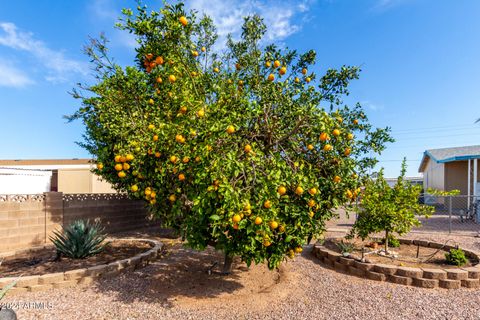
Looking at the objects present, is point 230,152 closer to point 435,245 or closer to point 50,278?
point 50,278

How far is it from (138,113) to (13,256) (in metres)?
4.64

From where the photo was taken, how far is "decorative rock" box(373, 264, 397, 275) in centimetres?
530

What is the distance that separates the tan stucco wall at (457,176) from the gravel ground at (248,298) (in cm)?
1580

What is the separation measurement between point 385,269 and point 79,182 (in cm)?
2427

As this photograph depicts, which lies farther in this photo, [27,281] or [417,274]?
[417,274]

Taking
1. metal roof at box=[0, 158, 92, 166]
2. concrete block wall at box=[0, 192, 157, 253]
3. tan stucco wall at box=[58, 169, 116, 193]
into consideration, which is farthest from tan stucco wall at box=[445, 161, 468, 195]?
metal roof at box=[0, 158, 92, 166]

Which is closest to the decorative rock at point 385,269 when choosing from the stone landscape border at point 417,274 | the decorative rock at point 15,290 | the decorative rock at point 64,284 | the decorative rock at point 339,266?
the stone landscape border at point 417,274

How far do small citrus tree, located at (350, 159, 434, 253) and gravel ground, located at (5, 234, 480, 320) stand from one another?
1.44 metres

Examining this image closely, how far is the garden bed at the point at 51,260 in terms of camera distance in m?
5.46

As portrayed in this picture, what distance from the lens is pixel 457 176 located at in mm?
17875

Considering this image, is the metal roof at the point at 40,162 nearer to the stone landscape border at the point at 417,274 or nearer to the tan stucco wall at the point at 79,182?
the tan stucco wall at the point at 79,182

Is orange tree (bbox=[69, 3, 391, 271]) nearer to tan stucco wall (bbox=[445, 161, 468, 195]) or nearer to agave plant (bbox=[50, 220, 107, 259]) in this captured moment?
agave plant (bbox=[50, 220, 107, 259])

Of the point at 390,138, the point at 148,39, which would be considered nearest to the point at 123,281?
the point at 148,39

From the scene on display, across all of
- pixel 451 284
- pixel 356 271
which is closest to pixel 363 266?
pixel 356 271
